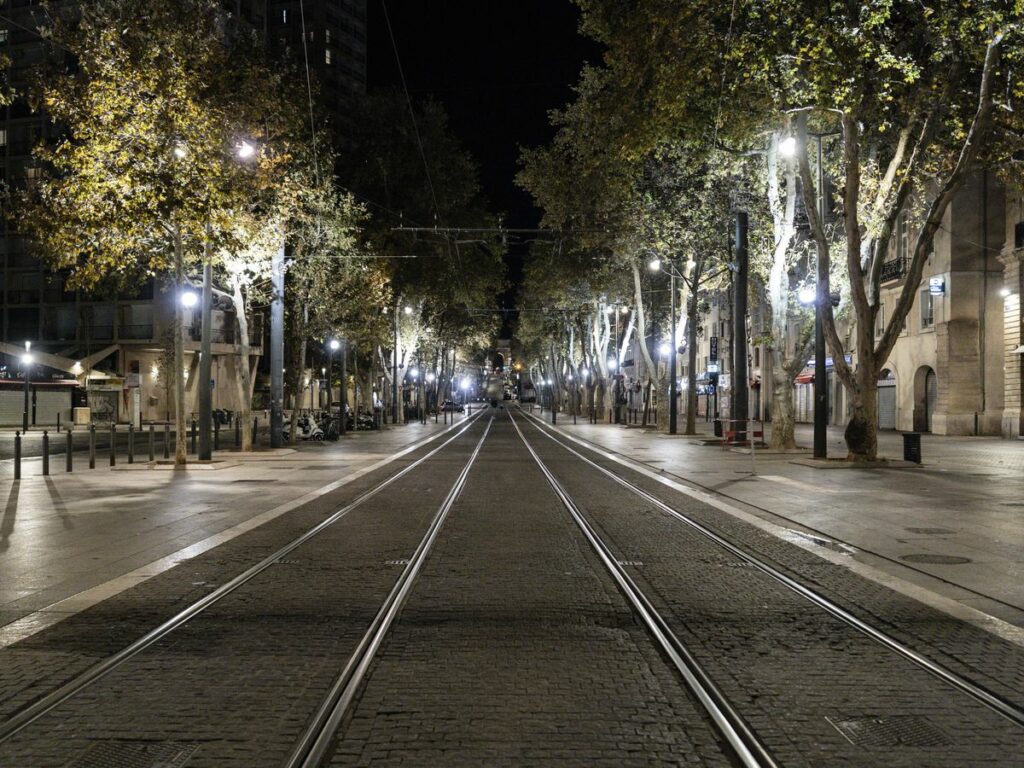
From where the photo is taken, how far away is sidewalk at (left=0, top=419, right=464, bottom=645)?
840 cm

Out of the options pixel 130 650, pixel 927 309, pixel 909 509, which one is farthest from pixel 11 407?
pixel 130 650

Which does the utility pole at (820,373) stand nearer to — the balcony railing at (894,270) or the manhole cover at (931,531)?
the manhole cover at (931,531)

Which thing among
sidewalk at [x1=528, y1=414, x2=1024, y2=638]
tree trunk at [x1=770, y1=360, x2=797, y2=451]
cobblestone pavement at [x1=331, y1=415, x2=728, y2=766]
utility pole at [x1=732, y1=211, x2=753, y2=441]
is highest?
utility pole at [x1=732, y1=211, x2=753, y2=441]

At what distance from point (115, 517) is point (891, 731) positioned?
1145 cm

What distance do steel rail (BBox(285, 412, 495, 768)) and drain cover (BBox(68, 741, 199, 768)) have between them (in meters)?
0.53

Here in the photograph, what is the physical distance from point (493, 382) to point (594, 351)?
83620mm

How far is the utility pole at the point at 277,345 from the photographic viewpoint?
1110 inches

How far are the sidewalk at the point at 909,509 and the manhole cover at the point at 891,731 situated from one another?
9.73ft

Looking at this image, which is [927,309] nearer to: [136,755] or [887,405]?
[887,405]

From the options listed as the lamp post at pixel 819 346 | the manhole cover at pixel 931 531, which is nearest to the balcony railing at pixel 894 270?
the lamp post at pixel 819 346

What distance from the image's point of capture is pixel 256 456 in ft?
89.3

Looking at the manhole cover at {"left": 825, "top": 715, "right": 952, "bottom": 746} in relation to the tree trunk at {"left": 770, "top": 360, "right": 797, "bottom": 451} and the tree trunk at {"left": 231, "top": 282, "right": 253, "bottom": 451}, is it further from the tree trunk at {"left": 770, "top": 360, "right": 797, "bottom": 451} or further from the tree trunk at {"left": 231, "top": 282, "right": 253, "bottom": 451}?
the tree trunk at {"left": 770, "top": 360, "right": 797, "bottom": 451}

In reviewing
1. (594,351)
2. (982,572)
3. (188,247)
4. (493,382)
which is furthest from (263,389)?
(493,382)

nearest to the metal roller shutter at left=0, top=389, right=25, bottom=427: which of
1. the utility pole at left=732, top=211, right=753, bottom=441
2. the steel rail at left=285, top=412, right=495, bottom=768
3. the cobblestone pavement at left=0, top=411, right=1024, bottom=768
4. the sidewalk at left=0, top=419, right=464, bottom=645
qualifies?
the sidewalk at left=0, top=419, right=464, bottom=645
